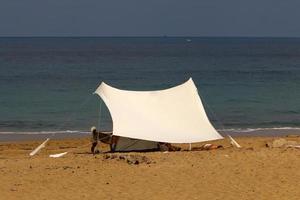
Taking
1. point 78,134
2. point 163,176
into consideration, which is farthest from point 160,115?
point 78,134

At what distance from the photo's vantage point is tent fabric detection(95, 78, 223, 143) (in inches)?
763

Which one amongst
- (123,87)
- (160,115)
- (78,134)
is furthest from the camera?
(123,87)

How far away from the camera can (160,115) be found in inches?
802

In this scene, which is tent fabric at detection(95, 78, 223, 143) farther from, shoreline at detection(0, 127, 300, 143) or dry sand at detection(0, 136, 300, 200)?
shoreline at detection(0, 127, 300, 143)

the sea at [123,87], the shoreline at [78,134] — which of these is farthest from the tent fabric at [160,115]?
the sea at [123,87]

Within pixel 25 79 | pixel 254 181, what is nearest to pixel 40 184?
pixel 254 181

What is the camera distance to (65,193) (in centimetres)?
1299

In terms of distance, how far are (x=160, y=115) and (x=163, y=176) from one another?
19.4 feet

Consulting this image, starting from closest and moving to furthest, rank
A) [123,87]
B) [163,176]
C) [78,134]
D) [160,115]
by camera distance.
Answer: [163,176], [160,115], [78,134], [123,87]

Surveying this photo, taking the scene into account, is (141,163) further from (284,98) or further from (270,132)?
(284,98)

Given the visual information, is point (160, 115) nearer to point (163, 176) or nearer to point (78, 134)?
point (163, 176)

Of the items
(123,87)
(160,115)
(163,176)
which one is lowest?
(163,176)

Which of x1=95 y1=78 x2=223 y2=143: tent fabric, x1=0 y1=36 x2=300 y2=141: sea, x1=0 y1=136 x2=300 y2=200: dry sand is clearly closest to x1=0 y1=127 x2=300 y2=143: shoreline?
x1=0 y1=36 x2=300 y2=141: sea

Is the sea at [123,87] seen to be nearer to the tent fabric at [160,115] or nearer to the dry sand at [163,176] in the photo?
the tent fabric at [160,115]
